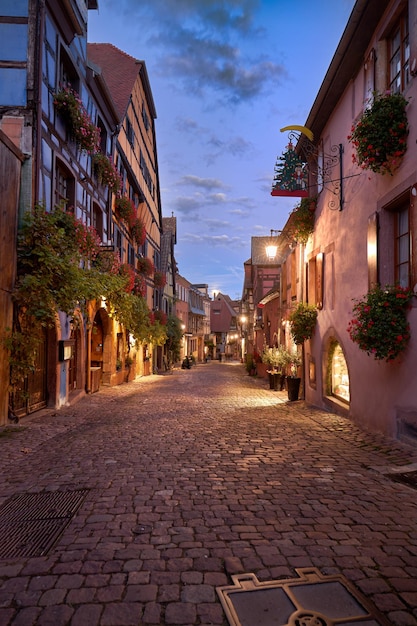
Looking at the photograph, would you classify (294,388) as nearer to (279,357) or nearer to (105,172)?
(279,357)

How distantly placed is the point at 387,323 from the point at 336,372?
4.62 meters

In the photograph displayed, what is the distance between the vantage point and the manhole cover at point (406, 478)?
14.9 ft

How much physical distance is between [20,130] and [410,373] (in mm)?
8347

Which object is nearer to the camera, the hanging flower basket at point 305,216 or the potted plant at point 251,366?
the hanging flower basket at point 305,216

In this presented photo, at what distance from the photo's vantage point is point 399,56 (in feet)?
22.3

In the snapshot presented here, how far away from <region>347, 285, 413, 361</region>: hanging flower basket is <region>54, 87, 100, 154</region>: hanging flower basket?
26.4ft

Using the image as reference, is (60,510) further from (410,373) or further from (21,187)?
(21,187)

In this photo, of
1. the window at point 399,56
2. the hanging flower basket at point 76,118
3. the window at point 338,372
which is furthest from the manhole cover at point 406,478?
the hanging flower basket at point 76,118

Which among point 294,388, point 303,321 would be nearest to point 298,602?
point 303,321

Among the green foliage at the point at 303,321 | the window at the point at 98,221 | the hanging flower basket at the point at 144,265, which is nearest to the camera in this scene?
the green foliage at the point at 303,321

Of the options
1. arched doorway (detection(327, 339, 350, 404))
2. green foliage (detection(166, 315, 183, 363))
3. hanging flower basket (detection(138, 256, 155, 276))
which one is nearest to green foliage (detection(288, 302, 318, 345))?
arched doorway (detection(327, 339, 350, 404))

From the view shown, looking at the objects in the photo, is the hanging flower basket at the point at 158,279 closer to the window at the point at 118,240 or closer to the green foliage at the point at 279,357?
the window at the point at 118,240

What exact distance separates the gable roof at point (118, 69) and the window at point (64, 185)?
289 inches

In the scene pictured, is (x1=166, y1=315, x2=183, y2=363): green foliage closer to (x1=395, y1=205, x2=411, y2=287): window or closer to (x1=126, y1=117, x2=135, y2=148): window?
(x1=126, y1=117, x2=135, y2=148): window
